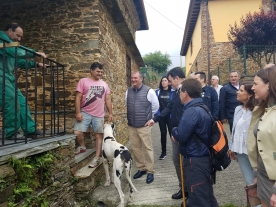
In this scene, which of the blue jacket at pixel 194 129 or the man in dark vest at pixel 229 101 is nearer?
the blue jacket at pixel 194 129

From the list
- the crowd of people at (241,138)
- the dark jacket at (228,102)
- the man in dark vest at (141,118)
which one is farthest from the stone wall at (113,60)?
the dark jacket at (228,102)

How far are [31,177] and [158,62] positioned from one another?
38.1m

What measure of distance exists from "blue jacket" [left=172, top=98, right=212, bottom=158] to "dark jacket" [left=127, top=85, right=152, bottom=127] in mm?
1961

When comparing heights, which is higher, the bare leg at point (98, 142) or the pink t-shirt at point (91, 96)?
the pink t-shirt at point (91, 96)

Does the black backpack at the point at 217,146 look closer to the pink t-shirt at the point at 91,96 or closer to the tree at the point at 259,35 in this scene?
the pink t-shirt at the point at 91,96

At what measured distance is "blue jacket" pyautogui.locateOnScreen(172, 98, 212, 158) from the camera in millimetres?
2598

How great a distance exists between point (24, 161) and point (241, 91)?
2.84 m

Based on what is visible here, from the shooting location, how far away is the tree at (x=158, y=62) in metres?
39.7

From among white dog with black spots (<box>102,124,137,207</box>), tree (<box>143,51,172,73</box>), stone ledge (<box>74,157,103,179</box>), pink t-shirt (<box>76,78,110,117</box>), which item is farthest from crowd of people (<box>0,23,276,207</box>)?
tree (<box>143,51,172,73</box>)

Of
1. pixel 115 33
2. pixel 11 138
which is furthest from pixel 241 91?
pixel 115 33

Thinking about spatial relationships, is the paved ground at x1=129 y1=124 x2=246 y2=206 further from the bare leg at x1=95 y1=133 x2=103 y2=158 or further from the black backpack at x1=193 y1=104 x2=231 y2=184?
the black backpack at x1=193 y1=104 x2=231 y2=184

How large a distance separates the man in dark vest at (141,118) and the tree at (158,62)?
3490cm

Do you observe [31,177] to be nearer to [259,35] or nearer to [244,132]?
[244,132]

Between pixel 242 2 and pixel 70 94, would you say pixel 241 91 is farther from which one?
pixel 242 2
